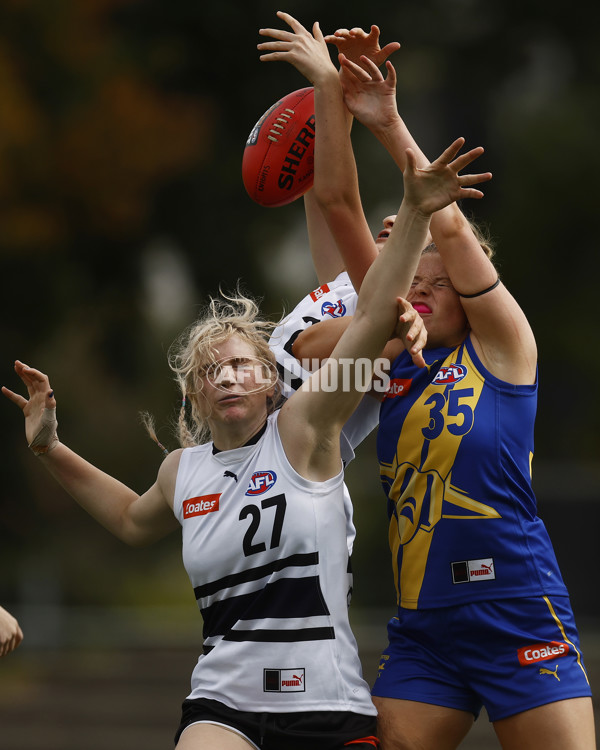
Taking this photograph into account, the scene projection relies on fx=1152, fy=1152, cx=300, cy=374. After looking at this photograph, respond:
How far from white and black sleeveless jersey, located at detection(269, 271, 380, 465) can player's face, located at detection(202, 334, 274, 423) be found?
0.25 meters

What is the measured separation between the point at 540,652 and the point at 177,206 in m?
11.7

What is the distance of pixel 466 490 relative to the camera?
11.9ft

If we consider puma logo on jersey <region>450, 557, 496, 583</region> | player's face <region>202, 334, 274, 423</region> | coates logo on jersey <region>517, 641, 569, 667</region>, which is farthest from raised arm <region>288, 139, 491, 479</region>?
coates logo on jersey <region>517, 641, 569, 667</region>

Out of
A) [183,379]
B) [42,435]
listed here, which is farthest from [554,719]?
[42,435]

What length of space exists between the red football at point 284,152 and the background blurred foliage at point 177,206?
26.9 feet

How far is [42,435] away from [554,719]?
2.00m

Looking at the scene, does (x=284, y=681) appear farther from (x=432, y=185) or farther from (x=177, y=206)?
(x=177, y=206)

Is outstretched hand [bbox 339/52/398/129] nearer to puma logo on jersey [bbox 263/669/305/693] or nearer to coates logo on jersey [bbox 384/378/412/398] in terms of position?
coates logo on jersey [bbox 384/378/412/398]

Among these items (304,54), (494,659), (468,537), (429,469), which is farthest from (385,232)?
(494,659)

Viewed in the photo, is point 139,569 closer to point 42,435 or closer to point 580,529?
point 580,529

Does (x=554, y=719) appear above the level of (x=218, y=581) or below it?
below

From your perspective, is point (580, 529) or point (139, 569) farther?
point (139, 569)

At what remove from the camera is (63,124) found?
1357 centimetres

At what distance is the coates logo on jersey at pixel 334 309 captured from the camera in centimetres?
410
